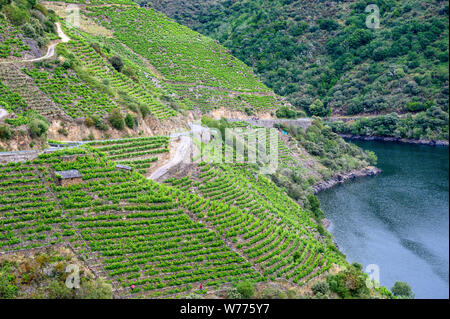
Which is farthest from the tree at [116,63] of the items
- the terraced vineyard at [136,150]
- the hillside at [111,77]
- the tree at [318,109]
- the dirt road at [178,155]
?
the tree at [318,109]

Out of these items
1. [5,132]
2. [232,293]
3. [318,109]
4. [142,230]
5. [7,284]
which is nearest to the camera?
[7,284]

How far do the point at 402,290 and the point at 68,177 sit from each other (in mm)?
27481

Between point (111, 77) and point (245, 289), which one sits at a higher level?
point (111, 77)

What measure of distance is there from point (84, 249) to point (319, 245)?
21076 mm

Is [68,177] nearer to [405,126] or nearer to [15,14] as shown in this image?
[15,14]

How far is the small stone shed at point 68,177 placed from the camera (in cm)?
3669

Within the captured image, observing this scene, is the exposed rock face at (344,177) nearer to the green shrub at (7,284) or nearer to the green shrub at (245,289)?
the green shrub at (245,289)

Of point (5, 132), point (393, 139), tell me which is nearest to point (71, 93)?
point (5, 132)

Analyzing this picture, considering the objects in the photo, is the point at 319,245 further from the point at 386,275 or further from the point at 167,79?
the point at 167,79

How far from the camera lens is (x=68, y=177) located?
121ft

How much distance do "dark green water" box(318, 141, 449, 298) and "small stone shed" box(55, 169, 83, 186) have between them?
24.2m

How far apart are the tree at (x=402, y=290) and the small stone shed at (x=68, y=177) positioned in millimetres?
26392

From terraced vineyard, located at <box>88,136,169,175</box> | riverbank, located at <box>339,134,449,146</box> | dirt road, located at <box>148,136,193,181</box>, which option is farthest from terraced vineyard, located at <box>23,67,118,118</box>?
riverbank, located at <box>339,134,449,146</box>
